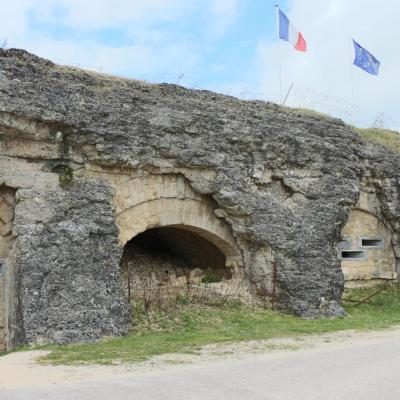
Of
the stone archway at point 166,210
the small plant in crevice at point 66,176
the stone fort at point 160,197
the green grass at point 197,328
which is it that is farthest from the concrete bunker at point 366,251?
the small plant in crevice at point 66,176

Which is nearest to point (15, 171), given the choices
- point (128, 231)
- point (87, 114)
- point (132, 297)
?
point (87, 114)

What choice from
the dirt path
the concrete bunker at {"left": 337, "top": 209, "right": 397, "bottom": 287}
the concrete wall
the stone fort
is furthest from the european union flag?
the concrete wall

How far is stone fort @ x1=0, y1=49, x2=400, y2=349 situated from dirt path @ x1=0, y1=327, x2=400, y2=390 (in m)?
1.45

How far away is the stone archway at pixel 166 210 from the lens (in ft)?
33.0

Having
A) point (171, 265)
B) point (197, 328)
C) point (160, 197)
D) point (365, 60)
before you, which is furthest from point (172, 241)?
point (365, 60)

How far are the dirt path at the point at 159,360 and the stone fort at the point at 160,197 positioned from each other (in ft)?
4.74

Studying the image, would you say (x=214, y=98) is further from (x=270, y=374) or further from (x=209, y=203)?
(x=270, y=374)

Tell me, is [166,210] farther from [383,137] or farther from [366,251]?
[383,137]

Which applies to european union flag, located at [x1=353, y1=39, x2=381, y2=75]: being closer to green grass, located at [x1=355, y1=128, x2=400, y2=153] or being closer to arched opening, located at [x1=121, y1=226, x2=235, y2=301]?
green grass, located at [x1=355, y1=128, x2=400, y2=153]

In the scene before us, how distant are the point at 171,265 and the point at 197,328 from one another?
3.75 meters

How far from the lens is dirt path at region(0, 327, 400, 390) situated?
599 cm

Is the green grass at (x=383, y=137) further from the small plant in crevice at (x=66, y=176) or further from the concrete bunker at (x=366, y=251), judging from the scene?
the small plant in crevice at (x=66, y=176)

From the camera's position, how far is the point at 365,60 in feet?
53.5

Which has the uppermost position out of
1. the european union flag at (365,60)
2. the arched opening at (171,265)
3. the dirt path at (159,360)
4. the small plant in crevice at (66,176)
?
the european union flag at (365,60)
